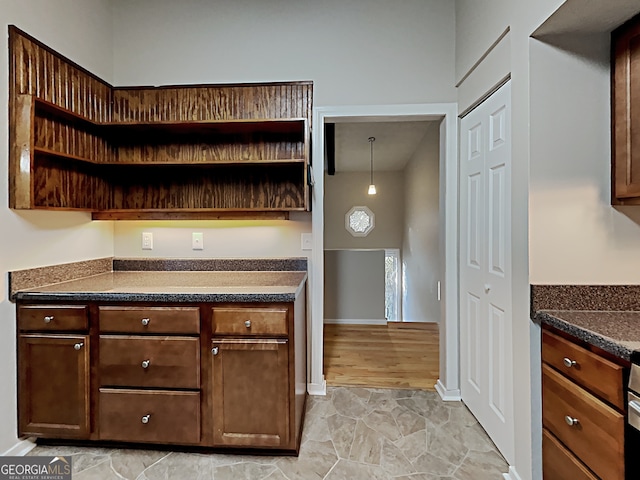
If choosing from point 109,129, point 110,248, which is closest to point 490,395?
point 110,248

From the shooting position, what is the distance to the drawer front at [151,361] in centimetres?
184

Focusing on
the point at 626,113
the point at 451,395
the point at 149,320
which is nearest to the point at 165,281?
the point at 149,320

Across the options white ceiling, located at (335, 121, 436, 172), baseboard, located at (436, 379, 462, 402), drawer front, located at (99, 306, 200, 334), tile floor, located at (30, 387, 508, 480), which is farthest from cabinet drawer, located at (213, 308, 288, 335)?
white ceiling, located at (335, 121, 436, 172)

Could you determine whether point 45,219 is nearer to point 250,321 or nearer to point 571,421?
point 250,321

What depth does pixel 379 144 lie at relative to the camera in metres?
5.69

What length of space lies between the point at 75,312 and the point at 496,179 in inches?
91.9

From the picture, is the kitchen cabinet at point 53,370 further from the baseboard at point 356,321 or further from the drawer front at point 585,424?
the baseboard at point 356,321

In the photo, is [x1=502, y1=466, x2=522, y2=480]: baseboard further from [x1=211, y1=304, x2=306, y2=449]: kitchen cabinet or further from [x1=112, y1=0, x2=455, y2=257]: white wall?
[x1=112, y1=0, x2=455, y2=257]: white wall

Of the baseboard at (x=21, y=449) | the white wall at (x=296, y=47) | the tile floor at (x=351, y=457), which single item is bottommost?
the tile floor at (x=351, y=457)

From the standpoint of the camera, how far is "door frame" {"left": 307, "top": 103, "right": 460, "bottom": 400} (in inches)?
97.3

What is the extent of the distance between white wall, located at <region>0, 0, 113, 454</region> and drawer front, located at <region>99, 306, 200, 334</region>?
1.68 ft

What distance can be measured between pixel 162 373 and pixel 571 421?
1.82 meters

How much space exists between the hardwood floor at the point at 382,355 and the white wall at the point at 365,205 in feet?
11.4

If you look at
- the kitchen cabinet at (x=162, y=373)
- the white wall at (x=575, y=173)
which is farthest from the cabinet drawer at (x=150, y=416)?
the white wall at (x=575, y=173)
